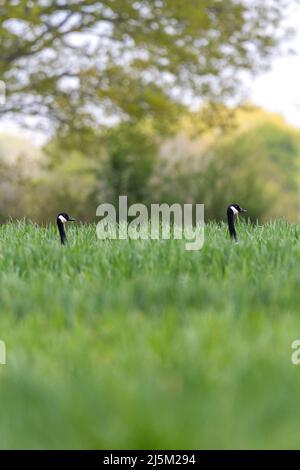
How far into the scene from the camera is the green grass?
318 cm

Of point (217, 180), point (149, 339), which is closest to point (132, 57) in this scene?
point (217, 180)

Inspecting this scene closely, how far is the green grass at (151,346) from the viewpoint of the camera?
3176 mm

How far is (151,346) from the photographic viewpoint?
3.99 metres

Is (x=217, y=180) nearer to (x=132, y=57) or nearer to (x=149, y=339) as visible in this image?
(x=132, y=57)

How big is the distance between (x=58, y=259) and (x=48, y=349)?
7.99 feet

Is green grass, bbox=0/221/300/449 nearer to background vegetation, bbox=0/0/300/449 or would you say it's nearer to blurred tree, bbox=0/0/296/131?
background vegetation, bbox=0/0/300/449

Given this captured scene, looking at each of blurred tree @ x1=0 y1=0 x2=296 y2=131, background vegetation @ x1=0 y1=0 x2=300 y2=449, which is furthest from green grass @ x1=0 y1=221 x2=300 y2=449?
blurred tree @ x1=0 y1=0 x2=296 y2=131

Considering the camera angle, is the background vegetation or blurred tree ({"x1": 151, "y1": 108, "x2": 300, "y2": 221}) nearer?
the background vegetation

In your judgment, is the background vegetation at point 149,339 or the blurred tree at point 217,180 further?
the blurred tree at point 217,180

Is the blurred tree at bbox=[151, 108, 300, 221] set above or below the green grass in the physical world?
above

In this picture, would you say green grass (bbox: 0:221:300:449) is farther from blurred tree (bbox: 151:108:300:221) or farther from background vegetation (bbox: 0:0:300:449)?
blurred tree (bbox: 151:108:300:221)

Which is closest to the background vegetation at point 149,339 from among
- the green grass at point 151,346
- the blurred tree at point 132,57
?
the green grass at point 151,346

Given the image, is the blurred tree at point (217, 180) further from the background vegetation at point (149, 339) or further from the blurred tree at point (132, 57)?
the background vegetation at point (149, 339)
